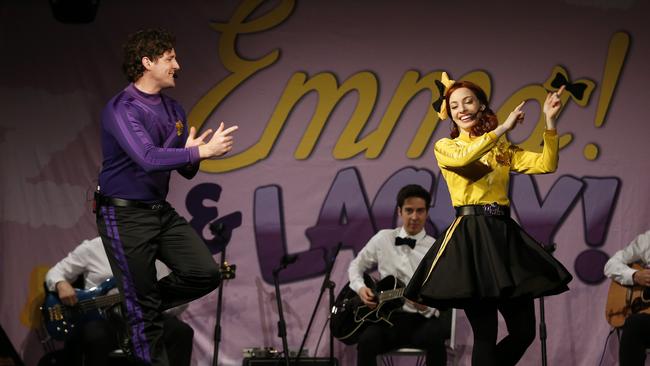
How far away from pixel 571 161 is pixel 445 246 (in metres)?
2.73

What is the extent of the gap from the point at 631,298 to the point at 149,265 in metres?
3.28

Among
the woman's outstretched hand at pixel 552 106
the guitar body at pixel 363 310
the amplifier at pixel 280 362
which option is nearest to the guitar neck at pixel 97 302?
the amplifier at pixel 280 362

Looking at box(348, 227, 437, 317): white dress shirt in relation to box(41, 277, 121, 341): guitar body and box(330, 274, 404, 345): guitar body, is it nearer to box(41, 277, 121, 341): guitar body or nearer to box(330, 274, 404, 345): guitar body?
box(330, 274, 404, 345): guitar body

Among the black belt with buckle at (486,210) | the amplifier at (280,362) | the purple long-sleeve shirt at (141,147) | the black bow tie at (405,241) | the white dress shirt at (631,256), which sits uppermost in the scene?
the purple long-sleeve shirt at (141,147)

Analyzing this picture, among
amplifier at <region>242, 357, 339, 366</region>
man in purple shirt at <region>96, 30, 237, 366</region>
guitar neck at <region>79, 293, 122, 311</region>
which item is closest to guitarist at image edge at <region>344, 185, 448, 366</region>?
amplifier at <region>242, 357, 339, 366</region>

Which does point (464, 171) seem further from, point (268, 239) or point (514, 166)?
point (268, 239)

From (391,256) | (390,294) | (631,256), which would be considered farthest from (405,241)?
(631,256)

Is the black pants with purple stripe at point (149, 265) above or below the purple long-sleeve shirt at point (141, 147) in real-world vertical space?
below

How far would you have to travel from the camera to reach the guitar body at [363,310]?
5465 millimetres

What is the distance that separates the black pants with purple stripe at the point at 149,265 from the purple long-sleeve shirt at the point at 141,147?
0.33 feet

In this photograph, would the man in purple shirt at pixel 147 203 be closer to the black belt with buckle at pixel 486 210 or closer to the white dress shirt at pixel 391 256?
the black belt with buckle at pixel 486 210

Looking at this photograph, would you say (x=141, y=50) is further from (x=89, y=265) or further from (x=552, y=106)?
(x=89, y=265)

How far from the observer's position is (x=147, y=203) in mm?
3877

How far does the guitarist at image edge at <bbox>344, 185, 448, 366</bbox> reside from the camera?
5.36 metres
